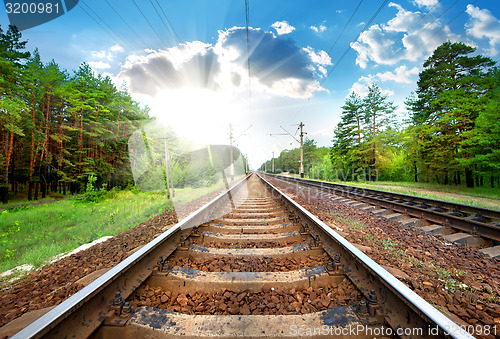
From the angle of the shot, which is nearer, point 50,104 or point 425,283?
point 425,283

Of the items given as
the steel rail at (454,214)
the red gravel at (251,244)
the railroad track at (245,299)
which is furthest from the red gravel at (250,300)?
the steel rail at (454,214)

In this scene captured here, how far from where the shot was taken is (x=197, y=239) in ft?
9.33

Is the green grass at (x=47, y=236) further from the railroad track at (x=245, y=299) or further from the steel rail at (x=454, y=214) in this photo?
the steel rail at (x=454, y=214)

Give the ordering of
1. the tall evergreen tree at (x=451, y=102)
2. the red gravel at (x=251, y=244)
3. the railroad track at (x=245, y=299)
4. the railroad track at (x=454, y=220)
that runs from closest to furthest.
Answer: the railroad track at (x=245, y=299) < the red gravel at (x=251, y=244) < the railroad track at (x=454, y=220) < the tall evergreen tree at (x=451, y=102)

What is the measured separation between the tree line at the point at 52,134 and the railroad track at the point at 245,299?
17.1 m

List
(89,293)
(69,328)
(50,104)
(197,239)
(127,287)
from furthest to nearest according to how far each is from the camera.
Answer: (50,104), (197,239), (127,287), (89,293), (69,328)

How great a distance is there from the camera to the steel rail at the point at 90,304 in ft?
3.19

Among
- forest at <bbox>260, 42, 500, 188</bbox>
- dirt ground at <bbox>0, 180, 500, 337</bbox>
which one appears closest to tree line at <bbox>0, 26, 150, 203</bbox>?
dirt ground at <bbox>0, 180, 500, 337</bbox>

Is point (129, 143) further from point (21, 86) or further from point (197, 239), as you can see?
point (197, 239)

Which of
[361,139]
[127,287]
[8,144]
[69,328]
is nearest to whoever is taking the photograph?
[69,328]

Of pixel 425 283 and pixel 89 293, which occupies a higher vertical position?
pixel 89 293

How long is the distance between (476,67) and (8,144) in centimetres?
3919

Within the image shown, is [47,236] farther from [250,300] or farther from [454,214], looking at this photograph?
[454,214]

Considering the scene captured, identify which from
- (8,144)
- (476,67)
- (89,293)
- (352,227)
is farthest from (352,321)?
(476,67)
